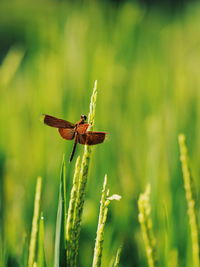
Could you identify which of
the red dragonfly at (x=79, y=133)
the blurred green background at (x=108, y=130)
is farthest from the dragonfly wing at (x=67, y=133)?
the blurred green background at (x=108, y=130)

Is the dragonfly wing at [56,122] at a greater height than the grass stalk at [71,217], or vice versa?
the dragonfly wing at [56,122]

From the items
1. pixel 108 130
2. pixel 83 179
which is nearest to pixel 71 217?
pixel 83 179

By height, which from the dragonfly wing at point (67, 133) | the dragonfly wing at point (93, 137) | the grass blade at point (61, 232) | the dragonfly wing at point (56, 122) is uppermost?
the dragonfly wing at point (56, 122)

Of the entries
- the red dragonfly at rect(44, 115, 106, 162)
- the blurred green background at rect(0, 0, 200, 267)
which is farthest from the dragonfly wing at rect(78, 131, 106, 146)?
the blurred green background at rect(0, 0, 200, 267)

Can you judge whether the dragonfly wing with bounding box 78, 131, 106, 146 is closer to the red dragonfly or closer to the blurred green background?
the red dragonfly

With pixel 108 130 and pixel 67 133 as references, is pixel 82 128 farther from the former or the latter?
pixel 108 130

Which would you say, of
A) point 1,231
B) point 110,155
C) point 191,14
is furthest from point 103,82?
point 191,14

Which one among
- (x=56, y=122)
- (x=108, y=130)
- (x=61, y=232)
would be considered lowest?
(x=61, y=232)

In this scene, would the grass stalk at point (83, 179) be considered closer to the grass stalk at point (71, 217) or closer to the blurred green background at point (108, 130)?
the grass stalk at point (71, 217)

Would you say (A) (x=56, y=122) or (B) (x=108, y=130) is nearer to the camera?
(A) (x=56, y=122)

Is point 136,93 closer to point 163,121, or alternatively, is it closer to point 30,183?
point 163,121
